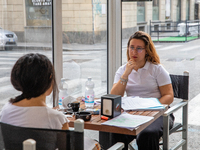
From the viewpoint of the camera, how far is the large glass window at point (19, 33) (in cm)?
247

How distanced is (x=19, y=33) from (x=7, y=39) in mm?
164

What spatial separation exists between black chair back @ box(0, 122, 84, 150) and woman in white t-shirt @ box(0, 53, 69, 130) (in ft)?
0.56

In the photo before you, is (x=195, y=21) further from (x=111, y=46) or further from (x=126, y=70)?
(x=126, y=70)

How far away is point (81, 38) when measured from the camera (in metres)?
3.54

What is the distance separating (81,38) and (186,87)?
136 centimetres

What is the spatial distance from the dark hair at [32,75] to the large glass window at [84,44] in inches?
64.7

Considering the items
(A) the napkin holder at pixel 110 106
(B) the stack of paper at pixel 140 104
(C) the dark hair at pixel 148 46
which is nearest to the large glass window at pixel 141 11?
(C) the dark hair at pixel 148 46

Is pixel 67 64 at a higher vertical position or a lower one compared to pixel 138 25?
lower

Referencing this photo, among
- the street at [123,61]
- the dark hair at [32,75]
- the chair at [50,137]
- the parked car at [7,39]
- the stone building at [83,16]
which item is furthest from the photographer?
the street at [123,61]

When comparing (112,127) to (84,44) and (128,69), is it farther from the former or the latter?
(84,44)

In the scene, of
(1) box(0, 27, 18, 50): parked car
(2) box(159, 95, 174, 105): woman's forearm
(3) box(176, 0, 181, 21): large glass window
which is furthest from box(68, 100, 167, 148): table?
(3) box(176, 0, 181, 21): large glass window

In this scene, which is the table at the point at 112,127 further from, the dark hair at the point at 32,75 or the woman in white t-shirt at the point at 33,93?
the dark hair at the point at 32,75

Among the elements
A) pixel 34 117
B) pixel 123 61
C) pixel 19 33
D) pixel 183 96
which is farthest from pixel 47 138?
pixel 123 61

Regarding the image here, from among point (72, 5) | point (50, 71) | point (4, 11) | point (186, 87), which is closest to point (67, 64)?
point (72, 5)
